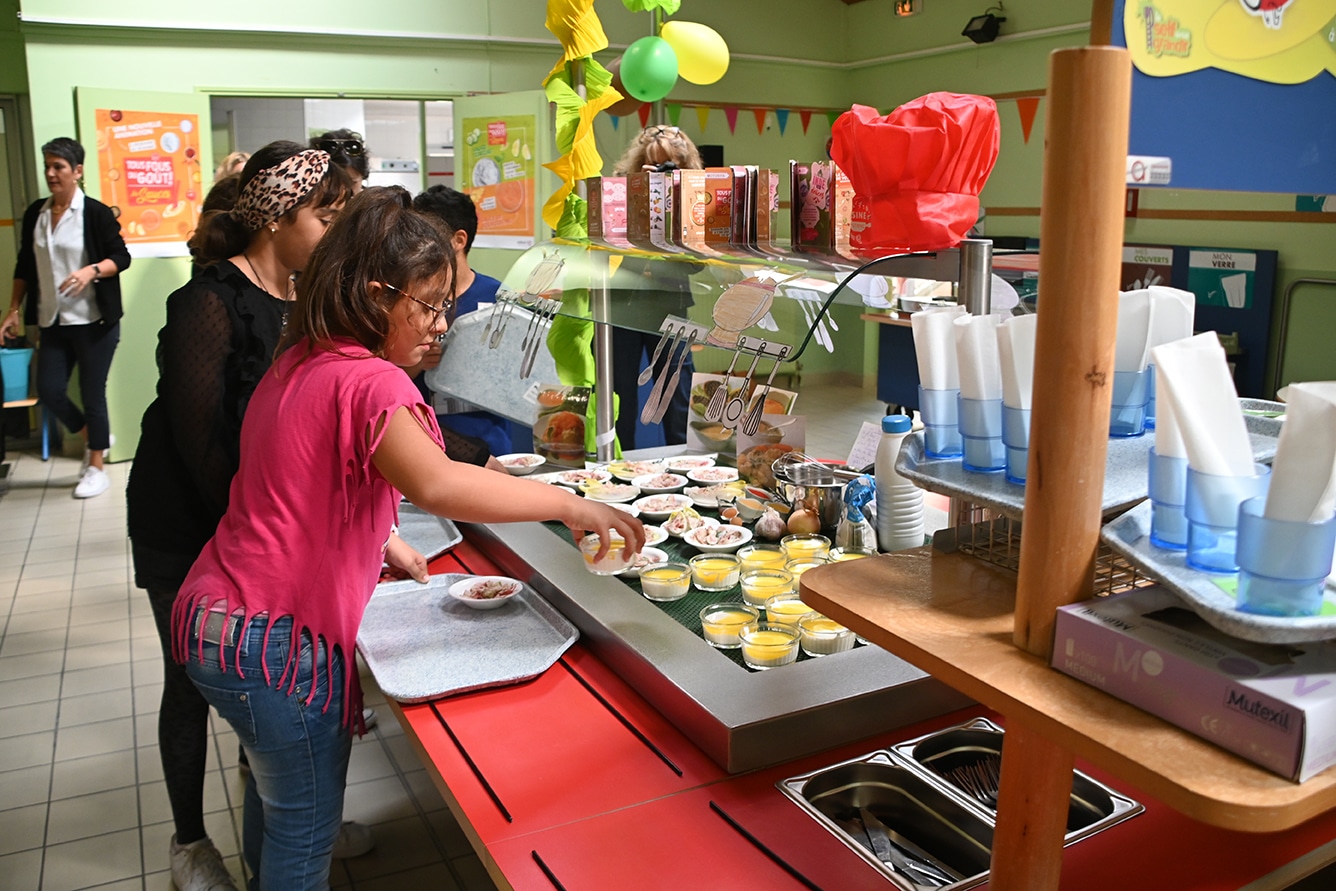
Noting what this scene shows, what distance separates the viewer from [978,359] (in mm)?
1219

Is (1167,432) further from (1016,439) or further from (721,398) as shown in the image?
(721,398)

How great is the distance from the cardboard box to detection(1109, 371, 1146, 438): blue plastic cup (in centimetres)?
25

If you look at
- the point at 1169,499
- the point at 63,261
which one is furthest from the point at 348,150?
the point at 63,261

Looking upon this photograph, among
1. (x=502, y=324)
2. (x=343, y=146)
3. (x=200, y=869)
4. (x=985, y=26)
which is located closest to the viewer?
(x=200, y=869)

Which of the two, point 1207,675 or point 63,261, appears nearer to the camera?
point 1207,675

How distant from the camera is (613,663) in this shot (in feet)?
6.76

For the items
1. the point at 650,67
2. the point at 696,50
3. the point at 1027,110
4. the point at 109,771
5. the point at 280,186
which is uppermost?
the point at 1027,110

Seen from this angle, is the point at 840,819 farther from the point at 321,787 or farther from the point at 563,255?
the point at 563,255

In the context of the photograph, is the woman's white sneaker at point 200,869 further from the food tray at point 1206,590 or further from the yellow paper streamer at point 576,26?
the yellow paper streamer at point 576,26

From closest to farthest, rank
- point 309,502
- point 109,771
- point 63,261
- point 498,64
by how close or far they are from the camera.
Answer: point 309,502
point 109,771
point 63,261
point 498,64

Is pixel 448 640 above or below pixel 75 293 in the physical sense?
below

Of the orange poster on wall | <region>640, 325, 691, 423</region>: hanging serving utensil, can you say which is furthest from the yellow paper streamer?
the orange poster on wall

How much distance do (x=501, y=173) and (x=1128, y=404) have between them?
22.7 ft

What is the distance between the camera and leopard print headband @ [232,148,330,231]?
2.27 m
